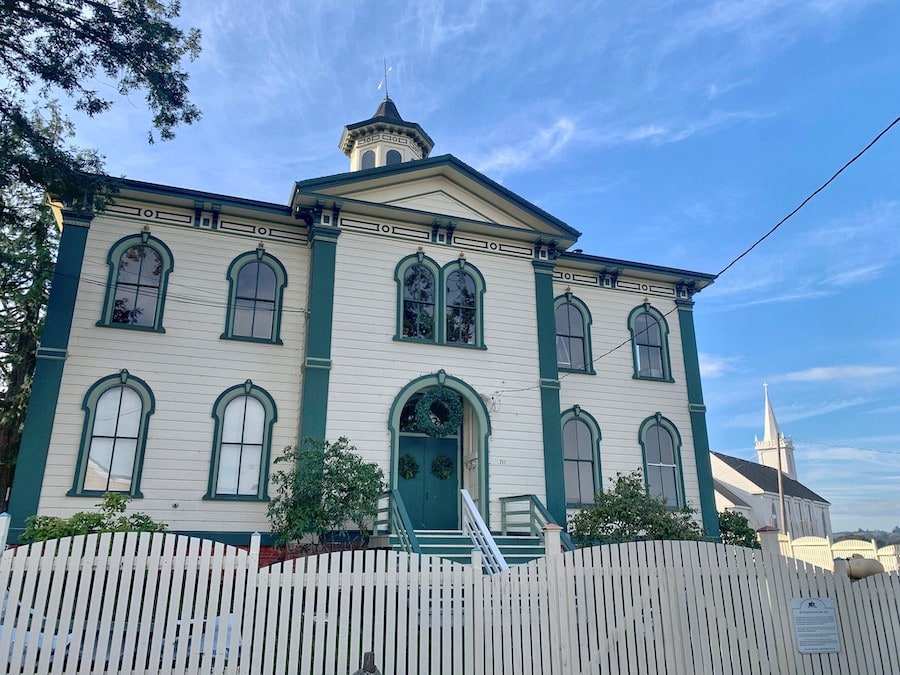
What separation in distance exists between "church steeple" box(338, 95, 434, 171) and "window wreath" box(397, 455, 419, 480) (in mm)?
9984

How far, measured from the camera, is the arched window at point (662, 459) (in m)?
17.1

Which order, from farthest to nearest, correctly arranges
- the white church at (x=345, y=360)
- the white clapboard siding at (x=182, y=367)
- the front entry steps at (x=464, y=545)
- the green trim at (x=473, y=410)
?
the green trim at (x=473, y=410), the white church at (x=345, y=360), the white clapboard siding at (x=182, y=367), the front entry steps at (x=464, y=545)

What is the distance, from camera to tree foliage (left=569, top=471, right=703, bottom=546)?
12938 millimetres

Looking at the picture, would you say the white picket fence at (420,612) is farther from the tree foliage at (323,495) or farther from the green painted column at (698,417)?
the green painted column at (698,417)

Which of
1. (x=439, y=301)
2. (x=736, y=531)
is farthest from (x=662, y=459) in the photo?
(x=439, y=301)

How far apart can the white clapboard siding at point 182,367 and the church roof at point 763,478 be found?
5456 cm

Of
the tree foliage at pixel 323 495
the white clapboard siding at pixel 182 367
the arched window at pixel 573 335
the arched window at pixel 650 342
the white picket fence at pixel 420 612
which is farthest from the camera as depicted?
the arched window at pixel 650 342

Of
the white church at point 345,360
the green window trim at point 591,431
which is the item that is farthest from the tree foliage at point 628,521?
the green window trim at point 591,431

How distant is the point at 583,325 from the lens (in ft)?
58.6

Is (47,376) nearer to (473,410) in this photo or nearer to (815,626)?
(473,410)

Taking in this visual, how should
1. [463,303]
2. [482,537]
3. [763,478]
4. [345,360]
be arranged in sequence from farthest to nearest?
[763,478], [463,303], [345,360], [482,537]

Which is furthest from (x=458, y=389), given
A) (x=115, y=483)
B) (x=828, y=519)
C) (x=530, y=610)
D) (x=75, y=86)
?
(x=828, y=519)

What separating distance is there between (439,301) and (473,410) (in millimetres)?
2648

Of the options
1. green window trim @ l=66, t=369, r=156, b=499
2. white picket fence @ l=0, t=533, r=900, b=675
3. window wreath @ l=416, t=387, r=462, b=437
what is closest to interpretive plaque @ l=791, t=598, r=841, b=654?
white picket fence @ l=0, t=533, r=900, b=675
